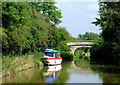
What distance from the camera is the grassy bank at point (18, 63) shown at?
17456mm

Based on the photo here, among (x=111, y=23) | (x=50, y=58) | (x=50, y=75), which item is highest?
(x=111, y=23)

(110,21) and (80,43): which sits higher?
(110,21)

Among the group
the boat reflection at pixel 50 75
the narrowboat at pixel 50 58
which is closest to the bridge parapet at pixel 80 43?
the narrowboat at pixel 50 58

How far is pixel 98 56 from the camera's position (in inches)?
2045

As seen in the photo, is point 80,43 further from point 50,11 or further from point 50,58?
point 50,58

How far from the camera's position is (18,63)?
21.0 meters

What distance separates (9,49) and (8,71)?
414 cm

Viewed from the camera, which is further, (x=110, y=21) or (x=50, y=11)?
(x=50, y=11)

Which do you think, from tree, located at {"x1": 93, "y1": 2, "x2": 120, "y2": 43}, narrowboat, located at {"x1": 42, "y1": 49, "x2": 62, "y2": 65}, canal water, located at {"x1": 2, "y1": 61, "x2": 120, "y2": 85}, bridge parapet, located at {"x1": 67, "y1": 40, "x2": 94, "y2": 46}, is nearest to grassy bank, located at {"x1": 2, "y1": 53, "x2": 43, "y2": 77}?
canal water, located at {"x1": 2, "y1": 61, "x2": 120, "y2": 85}

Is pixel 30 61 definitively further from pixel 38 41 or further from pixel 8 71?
pixel 8 71

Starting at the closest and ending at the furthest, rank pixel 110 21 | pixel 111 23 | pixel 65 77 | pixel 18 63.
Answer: pixel 65 77
pixel 18 63
pixel 111 23
pixel 110 21

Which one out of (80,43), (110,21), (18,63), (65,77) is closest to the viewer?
(65,77)

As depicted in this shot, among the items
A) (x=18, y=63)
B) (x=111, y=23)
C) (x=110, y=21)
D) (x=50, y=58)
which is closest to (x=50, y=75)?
(x=18, y=63)

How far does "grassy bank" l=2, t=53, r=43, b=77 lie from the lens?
17.5m
